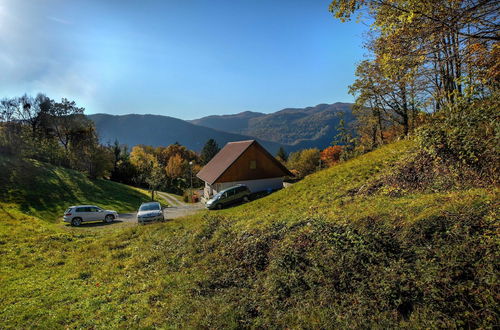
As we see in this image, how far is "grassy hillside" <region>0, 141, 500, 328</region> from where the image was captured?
4781mm

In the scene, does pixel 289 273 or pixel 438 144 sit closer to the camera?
pixel 289 273

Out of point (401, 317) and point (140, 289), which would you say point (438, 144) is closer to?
point (401, 317)

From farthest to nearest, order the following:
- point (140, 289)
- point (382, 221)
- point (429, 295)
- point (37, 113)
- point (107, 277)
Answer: point (37, 113), point (107, 277), point (140, 289), point (382, 221), point (429, 295)

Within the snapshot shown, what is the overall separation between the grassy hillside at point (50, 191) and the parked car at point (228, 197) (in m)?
16.9

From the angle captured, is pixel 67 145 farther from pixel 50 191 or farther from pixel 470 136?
pixel 470 136

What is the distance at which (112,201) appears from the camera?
38.2 m

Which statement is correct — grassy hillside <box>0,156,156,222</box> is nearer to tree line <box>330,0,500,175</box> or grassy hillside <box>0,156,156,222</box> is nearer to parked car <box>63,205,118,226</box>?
parked car <box>63,205,118,226</box>

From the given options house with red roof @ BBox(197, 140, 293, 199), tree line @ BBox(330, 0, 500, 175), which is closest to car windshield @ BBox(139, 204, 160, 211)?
house with red roof @ BBox(197, 140, 293, 199)

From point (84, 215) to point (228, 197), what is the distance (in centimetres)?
1379

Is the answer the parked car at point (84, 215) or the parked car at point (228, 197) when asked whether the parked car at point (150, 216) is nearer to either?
Result: the parked car at point (228, 197)

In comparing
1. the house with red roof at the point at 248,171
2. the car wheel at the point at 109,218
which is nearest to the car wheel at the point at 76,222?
the car wheel at the point at 109,218

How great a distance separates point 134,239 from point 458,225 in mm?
14643

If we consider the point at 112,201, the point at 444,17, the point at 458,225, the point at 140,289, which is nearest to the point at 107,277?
the point at 140,289

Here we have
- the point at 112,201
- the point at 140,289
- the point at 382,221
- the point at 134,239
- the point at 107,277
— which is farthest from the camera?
the point at 112,201
